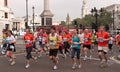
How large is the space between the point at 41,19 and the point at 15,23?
86479 millimetres

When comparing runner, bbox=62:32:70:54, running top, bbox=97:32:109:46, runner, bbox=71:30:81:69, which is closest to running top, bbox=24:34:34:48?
runner, bbox=71:30:81:69

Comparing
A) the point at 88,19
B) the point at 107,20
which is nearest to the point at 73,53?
the point at 107,20

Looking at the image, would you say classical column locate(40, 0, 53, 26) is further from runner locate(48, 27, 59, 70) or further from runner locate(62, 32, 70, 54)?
runner locate(48, 27, 59, 70)

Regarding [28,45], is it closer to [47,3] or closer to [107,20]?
[47,3]

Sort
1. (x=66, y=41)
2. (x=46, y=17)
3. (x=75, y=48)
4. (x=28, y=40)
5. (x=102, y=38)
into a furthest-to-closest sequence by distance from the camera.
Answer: (x=46, y=17) < (x=66, y=41) < (x=28, y=40) < (x=102, y=38) < (x=75, y=48)

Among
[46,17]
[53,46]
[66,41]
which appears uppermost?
[46,17]

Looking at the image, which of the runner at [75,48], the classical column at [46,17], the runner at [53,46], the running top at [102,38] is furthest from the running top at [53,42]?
the classical column at [46,17]

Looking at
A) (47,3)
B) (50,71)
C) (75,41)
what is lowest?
(50,71)

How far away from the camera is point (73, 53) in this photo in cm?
1692

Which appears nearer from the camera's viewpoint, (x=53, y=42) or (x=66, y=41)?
(x=53, y=42)

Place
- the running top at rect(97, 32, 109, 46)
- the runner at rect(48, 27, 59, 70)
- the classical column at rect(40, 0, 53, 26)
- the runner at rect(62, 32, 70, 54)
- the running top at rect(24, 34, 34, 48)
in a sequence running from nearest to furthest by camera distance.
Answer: the runner at rect(48, 27, 59, 70) → the running top at rect(97, 32, 109, 46) → the running top at rect(24, 34, 34, 48) → the runner at rect(62, 32, 70, 54) → the classical column at rect(40, 0, 53, 26)

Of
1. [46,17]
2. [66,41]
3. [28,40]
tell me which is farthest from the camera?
[46,17]

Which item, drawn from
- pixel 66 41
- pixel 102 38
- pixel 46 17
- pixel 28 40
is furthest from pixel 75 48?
pixel 46 17

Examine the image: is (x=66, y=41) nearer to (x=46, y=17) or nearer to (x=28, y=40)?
(x=28, y=40)
